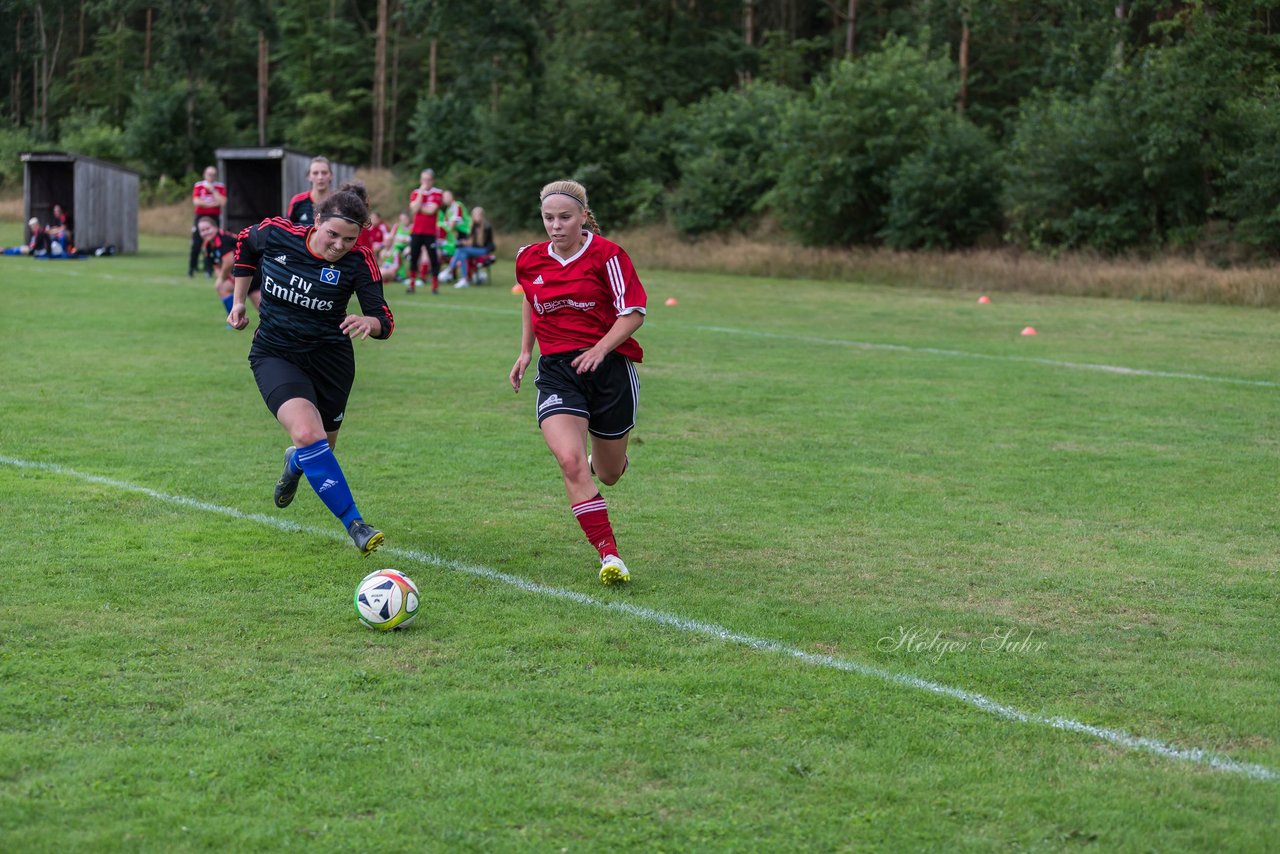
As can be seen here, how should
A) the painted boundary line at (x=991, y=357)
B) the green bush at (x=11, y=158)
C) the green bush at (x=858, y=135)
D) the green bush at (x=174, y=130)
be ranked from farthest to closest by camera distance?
the green bush at (x=11, y=158)
the green bush at (x=174, y=130)
the green bush at (x=858, y=135)
the painted boundary line at (x=991, y=357)

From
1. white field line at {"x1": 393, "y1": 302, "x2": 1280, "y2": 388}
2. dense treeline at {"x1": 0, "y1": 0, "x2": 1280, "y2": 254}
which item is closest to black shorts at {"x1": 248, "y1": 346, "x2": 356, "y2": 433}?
white field line at {"x1": 393, "y1": 302, "x2": 1280, "y2": 388}

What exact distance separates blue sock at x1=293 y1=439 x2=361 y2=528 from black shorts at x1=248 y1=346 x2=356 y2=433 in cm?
34

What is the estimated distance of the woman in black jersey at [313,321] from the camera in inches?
265

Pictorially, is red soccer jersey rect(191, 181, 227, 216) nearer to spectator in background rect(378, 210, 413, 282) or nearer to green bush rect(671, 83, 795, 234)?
spectator in background rect(378, 210, 413, 282)

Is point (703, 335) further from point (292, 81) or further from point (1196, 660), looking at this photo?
point (292, 81)

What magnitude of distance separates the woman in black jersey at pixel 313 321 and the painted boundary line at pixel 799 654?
0.36 m

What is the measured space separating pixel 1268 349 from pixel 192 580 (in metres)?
15.0

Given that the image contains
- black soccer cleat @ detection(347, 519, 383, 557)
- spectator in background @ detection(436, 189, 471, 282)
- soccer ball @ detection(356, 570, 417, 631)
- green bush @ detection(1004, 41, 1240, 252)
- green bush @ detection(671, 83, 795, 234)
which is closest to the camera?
soccer ball @ detection(356, 570, 417, 631)

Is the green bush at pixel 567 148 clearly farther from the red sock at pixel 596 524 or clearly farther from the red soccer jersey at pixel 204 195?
Answer: the red sock at pixel 596 524

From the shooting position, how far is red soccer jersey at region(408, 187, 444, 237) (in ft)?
Answer: 77.9

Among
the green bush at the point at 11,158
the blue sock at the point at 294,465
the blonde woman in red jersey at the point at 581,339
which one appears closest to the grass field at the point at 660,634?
the blue sock at the point at 294,465

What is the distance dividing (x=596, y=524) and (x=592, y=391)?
69 centimetres

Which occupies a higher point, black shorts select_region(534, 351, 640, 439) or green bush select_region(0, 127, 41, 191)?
green bush select_region(0, 127, 41, 191)

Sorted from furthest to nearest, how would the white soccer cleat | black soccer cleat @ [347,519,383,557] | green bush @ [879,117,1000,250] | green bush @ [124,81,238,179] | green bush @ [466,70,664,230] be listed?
green bush @ [124,81,238,179]
green bush @ [466,70,664,230]
green bush @ [879,117,1000,250]
black soccer cleat @ [347,519,383,557]
the white soccer cleat
